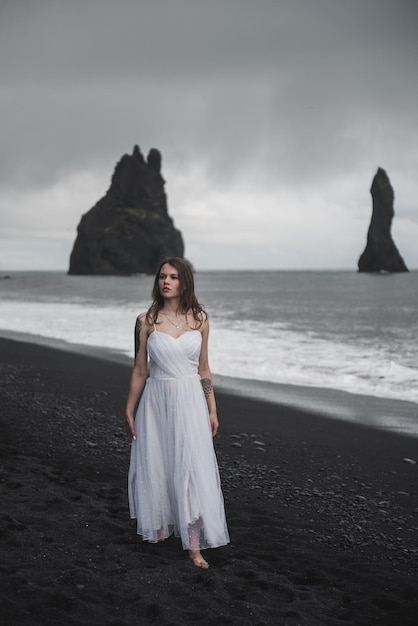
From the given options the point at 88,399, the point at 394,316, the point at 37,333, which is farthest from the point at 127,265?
the point at 88,399

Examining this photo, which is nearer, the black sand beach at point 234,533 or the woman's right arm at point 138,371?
the black sand beach at point 234,533

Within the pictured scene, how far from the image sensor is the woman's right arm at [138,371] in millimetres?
4073

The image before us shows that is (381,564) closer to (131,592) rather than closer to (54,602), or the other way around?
(131,592)

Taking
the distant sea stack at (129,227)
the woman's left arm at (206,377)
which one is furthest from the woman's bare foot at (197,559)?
the distant sea stack at (129,227)

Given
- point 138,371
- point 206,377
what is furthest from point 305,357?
point 138,371

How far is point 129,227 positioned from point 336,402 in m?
145

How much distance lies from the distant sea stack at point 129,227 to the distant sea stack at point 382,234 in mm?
49010

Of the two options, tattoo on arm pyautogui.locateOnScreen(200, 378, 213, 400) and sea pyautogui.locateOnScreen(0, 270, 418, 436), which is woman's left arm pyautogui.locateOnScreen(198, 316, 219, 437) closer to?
tattoo on arm pyautogui.locateOnScreen(200, 378, 213, 400)

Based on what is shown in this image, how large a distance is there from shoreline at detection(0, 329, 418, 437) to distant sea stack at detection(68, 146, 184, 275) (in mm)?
138164

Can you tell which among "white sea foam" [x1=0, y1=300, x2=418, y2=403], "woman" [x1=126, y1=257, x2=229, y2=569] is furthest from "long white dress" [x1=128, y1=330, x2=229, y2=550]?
"white sea foam" [x1=0, y1=300, x2=418, y2=403]

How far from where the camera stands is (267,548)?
14.2 feet

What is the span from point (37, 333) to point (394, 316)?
2100 centimetres

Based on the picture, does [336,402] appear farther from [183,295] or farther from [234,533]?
[183,295]

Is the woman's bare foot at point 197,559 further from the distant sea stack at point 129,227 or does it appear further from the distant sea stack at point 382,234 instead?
the distant sea stack at point 382,234
